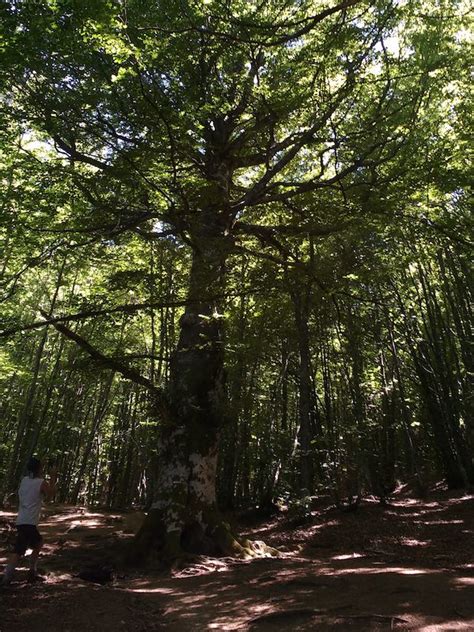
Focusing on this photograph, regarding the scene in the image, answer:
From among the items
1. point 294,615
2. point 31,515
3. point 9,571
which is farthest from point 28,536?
point 294,615

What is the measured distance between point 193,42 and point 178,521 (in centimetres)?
725

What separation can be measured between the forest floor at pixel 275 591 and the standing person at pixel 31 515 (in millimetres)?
342

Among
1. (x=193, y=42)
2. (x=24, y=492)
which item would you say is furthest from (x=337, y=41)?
(x=24, y=492)

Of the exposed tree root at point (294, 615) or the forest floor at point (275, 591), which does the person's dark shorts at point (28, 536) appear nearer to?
the forest floor at point (275, 591)

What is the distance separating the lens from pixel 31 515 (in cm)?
550

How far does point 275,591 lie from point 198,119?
631 cm

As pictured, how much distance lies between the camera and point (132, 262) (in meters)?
10.9

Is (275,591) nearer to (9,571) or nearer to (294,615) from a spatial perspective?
(294,615)

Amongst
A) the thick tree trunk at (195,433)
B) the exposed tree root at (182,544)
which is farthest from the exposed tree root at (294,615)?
the thick tree trunk at (195,433)

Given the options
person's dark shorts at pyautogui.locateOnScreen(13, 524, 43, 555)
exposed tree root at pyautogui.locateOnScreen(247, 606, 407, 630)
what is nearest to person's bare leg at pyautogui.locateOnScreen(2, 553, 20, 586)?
person's dark shorts at pyautogui.locateOnScreen(13, 524, 43, 555)

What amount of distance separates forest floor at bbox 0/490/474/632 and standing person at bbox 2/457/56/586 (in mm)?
342

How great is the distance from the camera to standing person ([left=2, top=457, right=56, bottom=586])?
5363mm

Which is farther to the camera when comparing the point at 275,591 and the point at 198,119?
the point at 198,119

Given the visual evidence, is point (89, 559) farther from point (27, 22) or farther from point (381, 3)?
point (381, 3)
